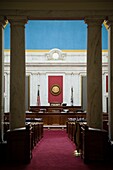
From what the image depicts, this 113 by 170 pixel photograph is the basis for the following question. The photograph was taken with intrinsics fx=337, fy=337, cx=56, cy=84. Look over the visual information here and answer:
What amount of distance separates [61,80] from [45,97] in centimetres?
159

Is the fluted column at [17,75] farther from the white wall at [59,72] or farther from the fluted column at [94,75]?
the white wall at [59,72]

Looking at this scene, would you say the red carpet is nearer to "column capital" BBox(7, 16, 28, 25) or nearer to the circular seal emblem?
"column capital" BBox(7, 16, 28, 25)

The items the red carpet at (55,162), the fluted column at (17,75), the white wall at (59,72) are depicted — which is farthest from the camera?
the white wall at (59,72)

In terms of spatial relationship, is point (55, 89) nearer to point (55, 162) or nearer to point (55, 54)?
point (55, 54)

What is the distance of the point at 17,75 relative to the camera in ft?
27.9

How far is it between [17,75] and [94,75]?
76.8 inches

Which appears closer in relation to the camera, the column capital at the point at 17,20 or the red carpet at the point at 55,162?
the red carpet at the point at 55,162

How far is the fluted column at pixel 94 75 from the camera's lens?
848 cm

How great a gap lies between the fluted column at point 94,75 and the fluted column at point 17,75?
1673mm

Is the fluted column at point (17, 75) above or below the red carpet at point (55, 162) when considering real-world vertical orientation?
above

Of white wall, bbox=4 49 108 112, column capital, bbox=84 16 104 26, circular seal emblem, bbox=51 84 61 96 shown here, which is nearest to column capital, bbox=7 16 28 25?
column capital, bbox=84 16 104 26

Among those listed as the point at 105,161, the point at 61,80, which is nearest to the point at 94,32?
the point at 105,161

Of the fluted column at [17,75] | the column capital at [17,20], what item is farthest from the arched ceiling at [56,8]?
the fluted column at [17,75]

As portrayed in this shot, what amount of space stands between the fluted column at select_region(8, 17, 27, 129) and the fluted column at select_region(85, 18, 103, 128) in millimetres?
1673
